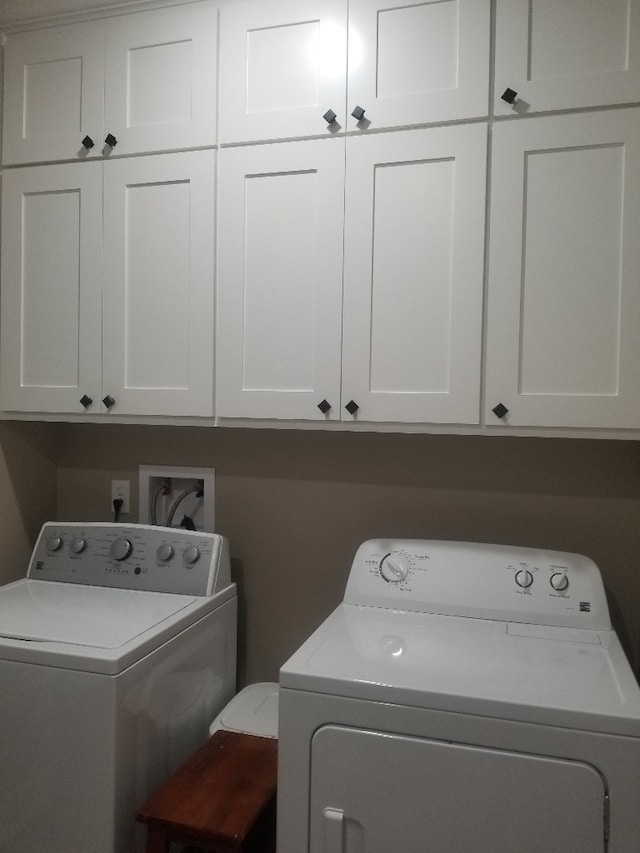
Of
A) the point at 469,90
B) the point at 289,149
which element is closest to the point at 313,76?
the point at 289,149

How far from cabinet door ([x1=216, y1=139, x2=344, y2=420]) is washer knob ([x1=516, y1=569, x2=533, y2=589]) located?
2.04 feet

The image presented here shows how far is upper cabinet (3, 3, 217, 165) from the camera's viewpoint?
1776 mm

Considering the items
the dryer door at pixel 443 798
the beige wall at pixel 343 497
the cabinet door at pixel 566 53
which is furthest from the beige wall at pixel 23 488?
the cabinet door at pixel 566 53

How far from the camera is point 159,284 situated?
1.83 metres

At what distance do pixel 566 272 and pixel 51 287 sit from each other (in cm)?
142

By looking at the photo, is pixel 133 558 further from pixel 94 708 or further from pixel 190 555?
pixel 94 708

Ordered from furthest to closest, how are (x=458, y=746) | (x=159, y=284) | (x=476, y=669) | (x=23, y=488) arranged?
1. (x=23, y=488)
2. (x=159, y=284)
3. (x=476, y=669)
4. (x=458, y=746)

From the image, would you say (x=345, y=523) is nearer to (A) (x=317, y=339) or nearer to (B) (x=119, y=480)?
(A) (x=317, y=339)

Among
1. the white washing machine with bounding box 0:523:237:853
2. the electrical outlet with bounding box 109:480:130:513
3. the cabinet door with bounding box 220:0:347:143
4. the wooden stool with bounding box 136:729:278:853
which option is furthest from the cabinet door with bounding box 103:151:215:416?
the wooden stool with bounding box 136:729:278:853

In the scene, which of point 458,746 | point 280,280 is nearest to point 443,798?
point 458,746

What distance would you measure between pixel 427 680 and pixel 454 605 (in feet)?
1.39

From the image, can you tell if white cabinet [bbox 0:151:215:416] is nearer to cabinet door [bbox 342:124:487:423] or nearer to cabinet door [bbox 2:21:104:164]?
cabinet door [bbox 2:21:104:164]

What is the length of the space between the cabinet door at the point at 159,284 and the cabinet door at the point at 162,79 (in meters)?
0.06

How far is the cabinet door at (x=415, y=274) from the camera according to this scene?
1.58 meters
